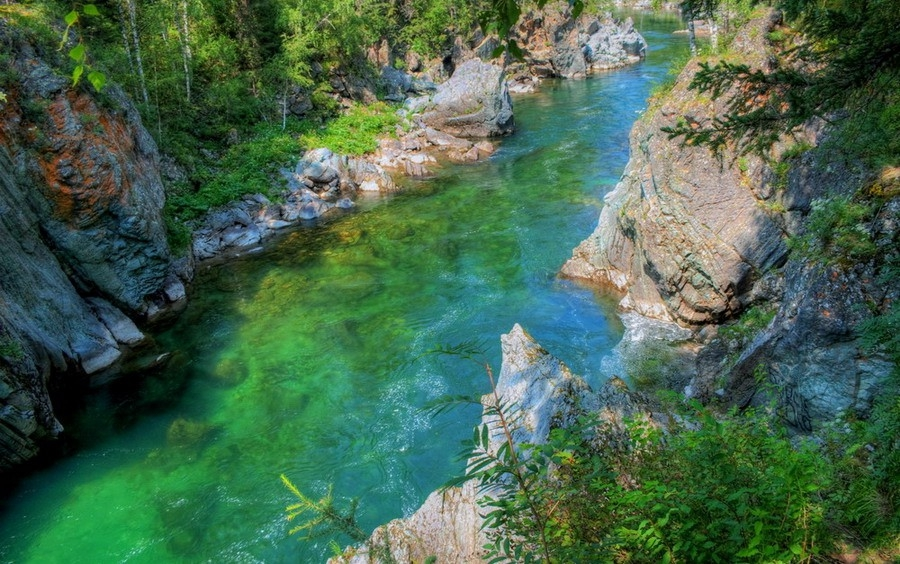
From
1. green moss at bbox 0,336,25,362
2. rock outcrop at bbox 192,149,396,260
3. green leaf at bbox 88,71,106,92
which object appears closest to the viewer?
green leaf at bbox 88,71,106,92

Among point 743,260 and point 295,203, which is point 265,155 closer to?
point 295,203

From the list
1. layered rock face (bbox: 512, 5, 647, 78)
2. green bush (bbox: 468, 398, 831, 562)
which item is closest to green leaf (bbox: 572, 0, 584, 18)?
green bush (bbox: 468, 398, 831, 562)

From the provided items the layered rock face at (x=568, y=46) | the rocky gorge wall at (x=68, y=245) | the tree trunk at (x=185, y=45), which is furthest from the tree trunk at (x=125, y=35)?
the layered rock face at (x=568, y=46)

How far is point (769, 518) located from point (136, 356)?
1339 centimetres

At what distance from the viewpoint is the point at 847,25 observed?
4.67 m

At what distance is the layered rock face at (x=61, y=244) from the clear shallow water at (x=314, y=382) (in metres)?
1.14

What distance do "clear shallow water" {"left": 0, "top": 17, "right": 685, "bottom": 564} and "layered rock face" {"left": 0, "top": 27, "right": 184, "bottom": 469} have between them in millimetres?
1139

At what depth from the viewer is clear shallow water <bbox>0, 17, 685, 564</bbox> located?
8.60 metres

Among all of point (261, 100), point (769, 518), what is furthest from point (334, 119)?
point (769, 518)

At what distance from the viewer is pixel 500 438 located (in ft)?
19.5

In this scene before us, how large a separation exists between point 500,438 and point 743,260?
728 centimetres

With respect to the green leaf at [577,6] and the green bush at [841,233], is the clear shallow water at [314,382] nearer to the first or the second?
the green bush at [841,233]

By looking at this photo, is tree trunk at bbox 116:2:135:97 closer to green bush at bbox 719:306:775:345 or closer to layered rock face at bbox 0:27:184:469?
layered rock face at bbox 0:27:184:469

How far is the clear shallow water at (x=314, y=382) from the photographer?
339 inches
